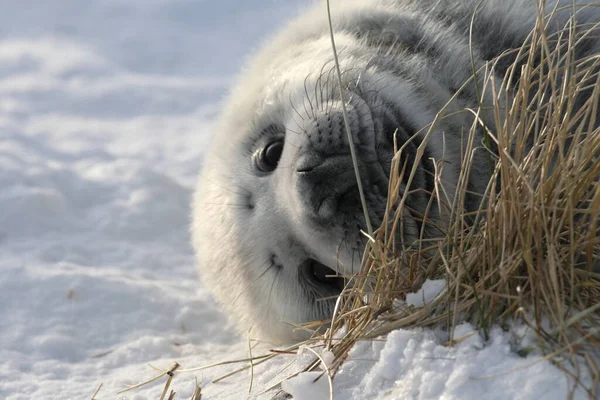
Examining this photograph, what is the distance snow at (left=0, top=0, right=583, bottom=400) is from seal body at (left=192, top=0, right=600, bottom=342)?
0.40 meters

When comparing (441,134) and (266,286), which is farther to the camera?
(266,286)

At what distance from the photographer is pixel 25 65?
6578mm

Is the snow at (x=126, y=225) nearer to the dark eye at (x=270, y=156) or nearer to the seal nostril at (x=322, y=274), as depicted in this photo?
the seal nostril at (x=322, y=274)

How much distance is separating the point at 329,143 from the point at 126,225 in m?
2.16

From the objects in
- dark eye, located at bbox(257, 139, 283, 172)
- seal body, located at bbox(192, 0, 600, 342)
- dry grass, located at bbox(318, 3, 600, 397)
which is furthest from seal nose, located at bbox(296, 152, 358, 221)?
dark eye, located at bbox(257, 139, 283, 172)

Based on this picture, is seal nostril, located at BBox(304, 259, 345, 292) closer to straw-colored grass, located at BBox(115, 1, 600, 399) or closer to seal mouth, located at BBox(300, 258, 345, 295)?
seal mouth, located at BBox(300, 258, 345, 295)

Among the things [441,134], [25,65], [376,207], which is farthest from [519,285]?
[25,65]

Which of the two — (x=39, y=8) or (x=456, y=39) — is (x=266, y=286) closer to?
(x=456, y=39)

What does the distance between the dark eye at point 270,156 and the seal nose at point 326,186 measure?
1.44 ft

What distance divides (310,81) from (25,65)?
456 centimetres

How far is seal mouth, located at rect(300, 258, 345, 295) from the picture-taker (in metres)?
2.74

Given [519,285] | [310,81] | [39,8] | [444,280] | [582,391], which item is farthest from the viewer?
[39,8]

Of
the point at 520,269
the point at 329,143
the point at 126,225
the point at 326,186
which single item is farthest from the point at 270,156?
the point at 126,225

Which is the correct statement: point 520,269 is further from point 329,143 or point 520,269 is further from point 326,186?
point 329,143
